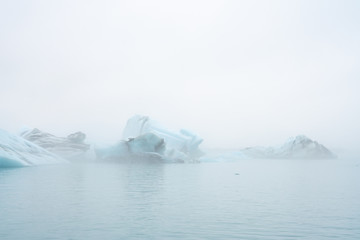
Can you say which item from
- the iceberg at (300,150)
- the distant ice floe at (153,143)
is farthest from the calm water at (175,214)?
the iceberg at (300,150)

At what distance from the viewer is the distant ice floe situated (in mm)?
30602

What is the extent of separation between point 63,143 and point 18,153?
11.9 metres

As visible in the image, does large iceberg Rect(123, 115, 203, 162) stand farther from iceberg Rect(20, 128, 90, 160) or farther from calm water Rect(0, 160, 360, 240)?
calm water Rect(0, 160, 360, 240)

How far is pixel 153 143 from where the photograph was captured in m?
30.6

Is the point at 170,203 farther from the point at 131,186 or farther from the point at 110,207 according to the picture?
the point at 131,186

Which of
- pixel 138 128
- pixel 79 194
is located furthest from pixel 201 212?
A: pixel 138 128

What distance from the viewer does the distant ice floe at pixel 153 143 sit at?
3060 cm

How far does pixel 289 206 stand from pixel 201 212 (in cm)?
271

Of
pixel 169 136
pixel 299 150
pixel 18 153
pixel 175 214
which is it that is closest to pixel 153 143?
pixel 169 136

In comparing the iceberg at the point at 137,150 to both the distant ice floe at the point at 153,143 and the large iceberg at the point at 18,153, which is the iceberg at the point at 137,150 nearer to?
the distant ice floe at the point at 153,143

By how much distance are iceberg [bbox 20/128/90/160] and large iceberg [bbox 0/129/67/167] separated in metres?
7.37

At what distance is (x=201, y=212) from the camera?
9078 millimetres

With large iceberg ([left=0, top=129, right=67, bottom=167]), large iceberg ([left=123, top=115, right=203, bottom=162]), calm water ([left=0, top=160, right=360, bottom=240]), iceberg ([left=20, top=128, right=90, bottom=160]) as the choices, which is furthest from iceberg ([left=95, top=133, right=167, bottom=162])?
calm water ([left=0, top=160, right=360, bottom=240])

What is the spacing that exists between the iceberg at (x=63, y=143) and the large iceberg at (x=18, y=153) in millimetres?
7375
